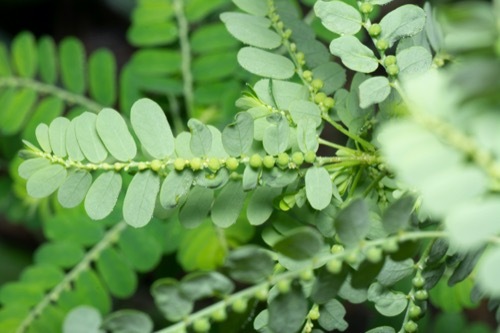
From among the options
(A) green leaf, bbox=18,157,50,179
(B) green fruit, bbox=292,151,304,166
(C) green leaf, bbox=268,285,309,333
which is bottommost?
(C) green leaf, bbox=268,285,309,333

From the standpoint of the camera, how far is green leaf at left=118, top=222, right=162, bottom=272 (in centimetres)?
104

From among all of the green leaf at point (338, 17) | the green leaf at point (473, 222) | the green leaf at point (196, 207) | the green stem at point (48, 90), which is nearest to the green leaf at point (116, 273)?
the green stem at point (48, 90)

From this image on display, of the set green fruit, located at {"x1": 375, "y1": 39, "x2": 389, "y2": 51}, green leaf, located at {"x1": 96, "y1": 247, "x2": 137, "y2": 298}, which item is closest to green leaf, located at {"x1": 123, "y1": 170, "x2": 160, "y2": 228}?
green fruit, located at {"x1": 375, "y1": 39, "x2": 389, "y2": 51}

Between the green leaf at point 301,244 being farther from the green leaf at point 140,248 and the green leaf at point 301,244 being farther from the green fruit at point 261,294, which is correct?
the green leaf at point 140,248

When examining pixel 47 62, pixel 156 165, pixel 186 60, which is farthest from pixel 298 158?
pixel 47 62

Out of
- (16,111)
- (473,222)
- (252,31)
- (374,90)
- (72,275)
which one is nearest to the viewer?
(473,222)

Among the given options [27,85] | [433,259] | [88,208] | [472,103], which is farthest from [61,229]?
[472,103]

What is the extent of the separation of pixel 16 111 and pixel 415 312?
0.83 m

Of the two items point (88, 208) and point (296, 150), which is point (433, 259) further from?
point (88, 208)

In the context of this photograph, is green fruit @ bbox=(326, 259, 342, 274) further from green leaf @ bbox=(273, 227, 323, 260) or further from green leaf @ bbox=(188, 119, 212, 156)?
green leaf @ bbox=(188, 119, 212, 156)

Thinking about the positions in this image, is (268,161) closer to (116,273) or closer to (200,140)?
(200,140)

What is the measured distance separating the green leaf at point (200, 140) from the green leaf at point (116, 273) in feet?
1.69

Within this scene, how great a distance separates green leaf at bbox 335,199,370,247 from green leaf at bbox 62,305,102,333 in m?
0.17

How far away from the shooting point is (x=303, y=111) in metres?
0.58
